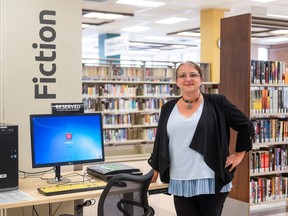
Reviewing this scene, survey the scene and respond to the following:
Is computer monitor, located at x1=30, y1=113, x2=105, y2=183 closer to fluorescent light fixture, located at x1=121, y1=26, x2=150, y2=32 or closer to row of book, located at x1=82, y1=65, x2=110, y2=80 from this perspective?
row of book, located at x1=82, y1=65, x2=110, y2=80

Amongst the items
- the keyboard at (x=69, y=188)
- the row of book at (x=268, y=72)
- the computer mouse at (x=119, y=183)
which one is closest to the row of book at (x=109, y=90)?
the row of book at (x=268, y=72)

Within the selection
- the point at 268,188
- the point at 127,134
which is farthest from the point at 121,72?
the point at 268,188

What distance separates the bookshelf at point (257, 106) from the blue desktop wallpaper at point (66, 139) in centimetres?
199

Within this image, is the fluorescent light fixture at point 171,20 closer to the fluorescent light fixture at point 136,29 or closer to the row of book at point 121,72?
the fluorescent light fixture at point 136,29

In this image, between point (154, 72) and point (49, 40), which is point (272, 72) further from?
point (154, 72)

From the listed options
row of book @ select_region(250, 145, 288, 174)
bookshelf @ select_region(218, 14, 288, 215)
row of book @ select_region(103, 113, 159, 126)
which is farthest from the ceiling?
row of book @ select_region(103, 113, 159, 126)

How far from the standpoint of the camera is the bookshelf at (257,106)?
14.7 feet

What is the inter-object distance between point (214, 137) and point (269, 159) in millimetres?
2338

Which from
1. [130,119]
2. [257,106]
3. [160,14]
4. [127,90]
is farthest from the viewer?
[160,14]

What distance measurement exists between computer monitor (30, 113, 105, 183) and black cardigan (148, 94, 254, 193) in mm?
470

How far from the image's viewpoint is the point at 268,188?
4805 millimetres

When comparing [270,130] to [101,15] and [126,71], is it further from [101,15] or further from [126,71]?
[101,15]

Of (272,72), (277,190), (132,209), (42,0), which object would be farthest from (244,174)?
(42,0)

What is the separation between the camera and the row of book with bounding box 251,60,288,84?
466 centimetres
